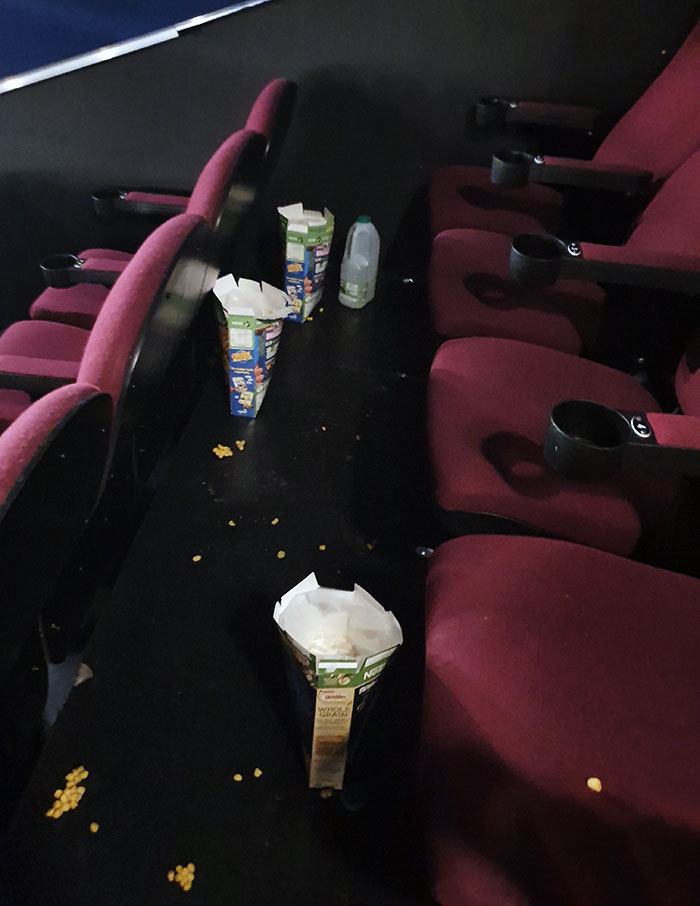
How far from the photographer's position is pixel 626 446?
33.1 inches

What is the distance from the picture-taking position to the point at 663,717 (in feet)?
2.43

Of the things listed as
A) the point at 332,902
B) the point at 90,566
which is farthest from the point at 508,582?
the point at 90,566

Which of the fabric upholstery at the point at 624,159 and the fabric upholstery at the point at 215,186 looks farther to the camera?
the fabric upholstery at the point at 624,159

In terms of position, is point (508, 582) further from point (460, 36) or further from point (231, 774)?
point (460, 36)

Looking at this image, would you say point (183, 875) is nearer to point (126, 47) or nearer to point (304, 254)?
point (304, 254)

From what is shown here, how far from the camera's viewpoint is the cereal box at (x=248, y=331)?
5.03 ft

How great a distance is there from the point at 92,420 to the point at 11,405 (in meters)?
0.64

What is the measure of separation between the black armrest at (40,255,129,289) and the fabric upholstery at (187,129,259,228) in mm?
407

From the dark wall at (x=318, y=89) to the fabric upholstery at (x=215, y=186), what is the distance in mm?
1000

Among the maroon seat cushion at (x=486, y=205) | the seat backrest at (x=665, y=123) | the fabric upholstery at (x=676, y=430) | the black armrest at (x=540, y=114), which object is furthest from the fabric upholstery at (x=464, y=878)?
the black armrest at (x=540, y=114)

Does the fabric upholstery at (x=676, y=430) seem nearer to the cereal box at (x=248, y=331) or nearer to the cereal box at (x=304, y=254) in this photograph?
the cereal box at (x=248, y=331)

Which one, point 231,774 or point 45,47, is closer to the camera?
point 231,774

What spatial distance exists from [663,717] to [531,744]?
152 millimetres

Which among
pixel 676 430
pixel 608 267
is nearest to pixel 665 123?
pixel 608 267
